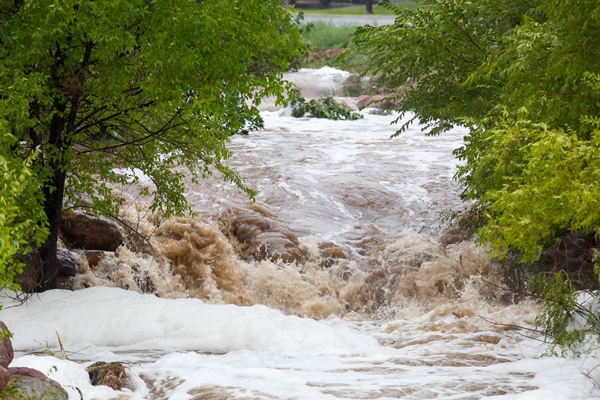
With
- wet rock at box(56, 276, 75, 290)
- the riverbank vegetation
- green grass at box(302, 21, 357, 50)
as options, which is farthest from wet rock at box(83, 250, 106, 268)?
green grass at box(302, 21, 357, 50)

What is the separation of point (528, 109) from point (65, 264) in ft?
24.7

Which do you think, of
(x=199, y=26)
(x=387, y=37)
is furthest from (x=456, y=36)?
(x=199, y=26)

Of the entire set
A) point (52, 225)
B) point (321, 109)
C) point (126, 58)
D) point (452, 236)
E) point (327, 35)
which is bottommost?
point (452, 236)

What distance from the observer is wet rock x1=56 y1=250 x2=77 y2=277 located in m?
8.73

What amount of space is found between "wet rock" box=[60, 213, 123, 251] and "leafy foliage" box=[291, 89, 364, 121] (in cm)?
1719

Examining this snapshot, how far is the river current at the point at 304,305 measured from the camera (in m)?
5.32

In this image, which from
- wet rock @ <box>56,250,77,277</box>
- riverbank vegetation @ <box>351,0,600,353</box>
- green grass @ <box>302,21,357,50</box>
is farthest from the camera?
green grass @ <box>302,21,357,50</box>

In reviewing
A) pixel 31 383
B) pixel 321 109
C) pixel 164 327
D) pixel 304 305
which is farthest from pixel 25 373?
pixel 321 109

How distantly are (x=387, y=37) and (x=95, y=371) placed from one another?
620 centimetres

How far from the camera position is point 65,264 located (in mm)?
8844

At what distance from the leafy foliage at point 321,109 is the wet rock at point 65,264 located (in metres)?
18.2

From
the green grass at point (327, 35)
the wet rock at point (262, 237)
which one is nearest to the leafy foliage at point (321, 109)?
the green grass at point (327, 35)

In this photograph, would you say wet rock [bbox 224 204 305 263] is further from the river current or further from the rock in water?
the rock in water

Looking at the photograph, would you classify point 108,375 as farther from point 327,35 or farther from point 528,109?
point 327,35
